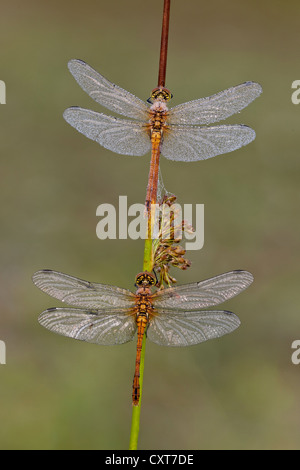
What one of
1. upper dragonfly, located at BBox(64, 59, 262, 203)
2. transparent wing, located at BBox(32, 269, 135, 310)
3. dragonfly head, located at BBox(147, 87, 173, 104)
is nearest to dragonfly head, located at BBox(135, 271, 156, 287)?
transparent wing, located at BBox(32, 269, 135, 310)

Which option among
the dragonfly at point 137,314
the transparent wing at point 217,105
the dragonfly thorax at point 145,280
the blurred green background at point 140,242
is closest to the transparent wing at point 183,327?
the dragonfly at point 137,314

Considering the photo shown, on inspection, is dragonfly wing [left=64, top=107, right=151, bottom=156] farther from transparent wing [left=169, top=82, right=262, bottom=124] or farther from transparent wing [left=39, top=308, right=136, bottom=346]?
transparent wing [left=39, top=308, right=136, bottom=346]

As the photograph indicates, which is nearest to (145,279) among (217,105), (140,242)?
(217,105)

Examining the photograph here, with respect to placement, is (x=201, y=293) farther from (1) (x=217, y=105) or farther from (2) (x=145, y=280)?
(1) (x=217, y=105)

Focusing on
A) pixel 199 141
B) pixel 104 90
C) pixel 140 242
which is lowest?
pixel 199 141

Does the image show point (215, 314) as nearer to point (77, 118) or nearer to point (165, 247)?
point (165, 247)

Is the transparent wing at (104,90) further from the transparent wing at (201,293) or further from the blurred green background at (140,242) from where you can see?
the blurred green background at (140,242)

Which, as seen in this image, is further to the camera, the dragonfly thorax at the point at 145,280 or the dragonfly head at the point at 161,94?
the dragonfly head at the point at 161,94
